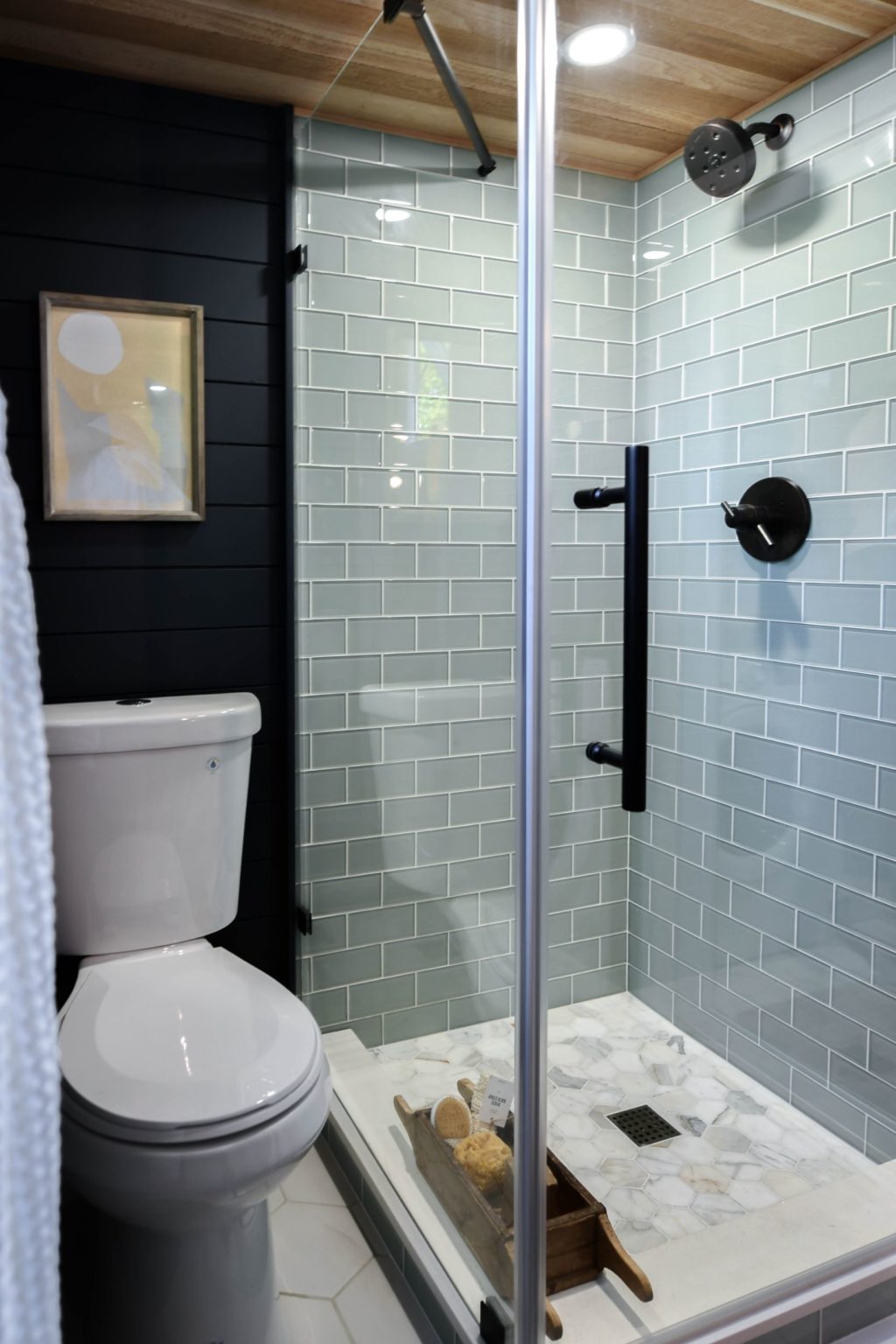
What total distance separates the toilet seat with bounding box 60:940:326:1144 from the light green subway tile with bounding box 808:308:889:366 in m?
1.27

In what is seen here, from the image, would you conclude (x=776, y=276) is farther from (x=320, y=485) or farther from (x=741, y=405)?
(x=320, y=485)

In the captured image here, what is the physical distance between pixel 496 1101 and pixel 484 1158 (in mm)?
108

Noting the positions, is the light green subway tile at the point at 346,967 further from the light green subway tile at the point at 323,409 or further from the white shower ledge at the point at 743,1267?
the light green subway tile at the point at 323,409

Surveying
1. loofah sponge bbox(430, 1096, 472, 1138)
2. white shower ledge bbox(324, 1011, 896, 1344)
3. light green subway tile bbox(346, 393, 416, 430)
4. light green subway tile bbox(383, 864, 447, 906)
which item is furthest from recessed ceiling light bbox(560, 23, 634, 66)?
white shower ledge bbox(324, 1011, 896, 1344)

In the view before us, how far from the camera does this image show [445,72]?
4.54 ft

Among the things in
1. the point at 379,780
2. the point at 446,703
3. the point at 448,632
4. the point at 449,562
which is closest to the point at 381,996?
the point at 379,780

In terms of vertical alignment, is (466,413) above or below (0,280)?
below

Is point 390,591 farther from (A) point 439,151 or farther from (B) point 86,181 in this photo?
(B) point 86,181

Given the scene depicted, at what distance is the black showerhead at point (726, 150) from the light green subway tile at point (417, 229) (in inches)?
14.1

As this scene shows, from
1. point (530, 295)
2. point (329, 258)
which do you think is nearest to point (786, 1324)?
point (530, 295)

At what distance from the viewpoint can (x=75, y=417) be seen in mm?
1967

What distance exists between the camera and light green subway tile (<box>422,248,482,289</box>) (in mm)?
1333

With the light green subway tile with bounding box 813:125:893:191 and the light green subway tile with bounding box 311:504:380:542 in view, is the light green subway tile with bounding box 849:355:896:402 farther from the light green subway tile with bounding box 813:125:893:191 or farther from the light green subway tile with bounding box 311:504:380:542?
the light green subway tile with bounding box 311:504:380:542

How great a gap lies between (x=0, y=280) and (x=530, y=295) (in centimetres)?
126
